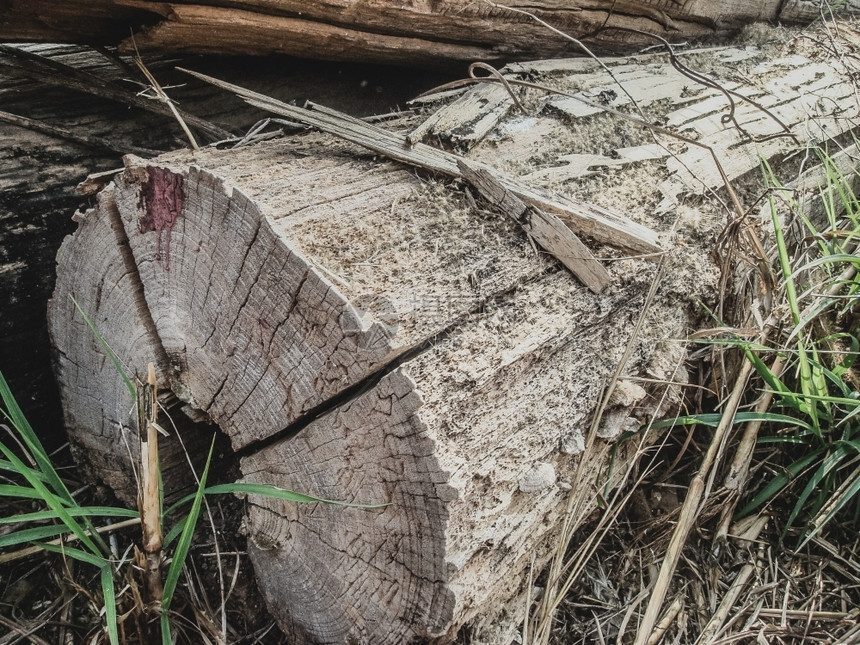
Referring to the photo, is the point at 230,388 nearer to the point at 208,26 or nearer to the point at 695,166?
the point at 208,26

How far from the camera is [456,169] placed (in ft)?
5.89

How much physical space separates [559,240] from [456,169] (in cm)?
32

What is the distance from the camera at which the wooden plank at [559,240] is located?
5.49 ft

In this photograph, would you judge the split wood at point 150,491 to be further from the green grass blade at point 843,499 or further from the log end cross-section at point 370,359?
the green grass blade at point 843,499

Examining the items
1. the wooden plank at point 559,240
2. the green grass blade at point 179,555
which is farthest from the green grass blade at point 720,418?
the green grass blade at point 179,555

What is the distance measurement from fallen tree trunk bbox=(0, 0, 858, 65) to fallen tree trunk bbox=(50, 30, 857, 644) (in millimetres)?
391

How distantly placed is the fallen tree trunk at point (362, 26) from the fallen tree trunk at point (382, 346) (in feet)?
1.28

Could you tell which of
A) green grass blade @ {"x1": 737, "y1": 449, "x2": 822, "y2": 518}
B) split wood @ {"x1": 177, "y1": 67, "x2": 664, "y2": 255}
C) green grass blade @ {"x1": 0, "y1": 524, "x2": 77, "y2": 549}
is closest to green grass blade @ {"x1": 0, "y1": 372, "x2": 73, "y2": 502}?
green grass blade @ {"x1": 0, "y1": 524, "x2": 77, "y2": 549}

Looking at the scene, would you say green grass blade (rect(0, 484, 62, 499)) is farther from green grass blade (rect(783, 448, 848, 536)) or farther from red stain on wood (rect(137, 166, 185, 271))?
green grass blade (rect(783, 448, 848, 536))

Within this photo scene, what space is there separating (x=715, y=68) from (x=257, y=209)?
7.26 ft

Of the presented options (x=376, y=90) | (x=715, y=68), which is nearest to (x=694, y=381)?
(x=715, y=68)

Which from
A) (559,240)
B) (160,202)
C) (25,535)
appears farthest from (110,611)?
(559,240)

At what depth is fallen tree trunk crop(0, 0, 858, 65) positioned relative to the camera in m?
1.92

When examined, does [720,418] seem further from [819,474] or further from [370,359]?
[370,359]
